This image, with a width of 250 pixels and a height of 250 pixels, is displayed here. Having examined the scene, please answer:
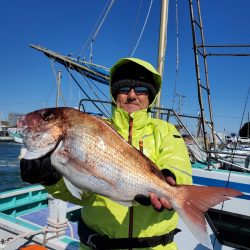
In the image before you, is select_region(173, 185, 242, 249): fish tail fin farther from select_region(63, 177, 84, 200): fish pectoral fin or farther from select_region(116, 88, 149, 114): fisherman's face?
select_region(116, 88, 149, 114): fisherman's face

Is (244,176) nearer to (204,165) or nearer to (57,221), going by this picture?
(204,165)

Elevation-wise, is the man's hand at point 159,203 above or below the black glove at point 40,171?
below

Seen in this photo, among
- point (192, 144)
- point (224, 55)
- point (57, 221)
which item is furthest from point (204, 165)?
point (57, 221)

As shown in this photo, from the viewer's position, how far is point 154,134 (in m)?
2.45

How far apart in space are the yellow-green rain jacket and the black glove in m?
0.11

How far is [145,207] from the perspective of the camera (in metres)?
2.27

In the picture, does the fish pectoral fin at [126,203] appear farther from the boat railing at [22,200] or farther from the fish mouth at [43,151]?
the boat railing at [22,200]

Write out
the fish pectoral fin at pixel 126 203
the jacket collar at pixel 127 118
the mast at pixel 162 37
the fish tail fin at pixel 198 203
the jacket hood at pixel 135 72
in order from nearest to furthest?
the fish tail fin at pixel 198 203, the fish pectoral fin at pixel 126 203, the jacket collar at pixel 127 118, the jacket hood at pixel 135 72, the mast at pixel 162 37

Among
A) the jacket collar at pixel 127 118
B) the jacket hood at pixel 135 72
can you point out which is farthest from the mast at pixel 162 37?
the jacket collar at pixel 127 118

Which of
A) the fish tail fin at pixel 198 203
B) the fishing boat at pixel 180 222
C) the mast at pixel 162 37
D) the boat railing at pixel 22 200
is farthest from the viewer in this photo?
the mast at pixel 162 37

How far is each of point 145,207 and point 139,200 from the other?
0.24m

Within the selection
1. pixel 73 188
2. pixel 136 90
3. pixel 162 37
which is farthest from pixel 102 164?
pixel 162 37

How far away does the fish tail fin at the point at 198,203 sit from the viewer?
1969 mm

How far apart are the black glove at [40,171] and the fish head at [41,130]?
0.13 feet
